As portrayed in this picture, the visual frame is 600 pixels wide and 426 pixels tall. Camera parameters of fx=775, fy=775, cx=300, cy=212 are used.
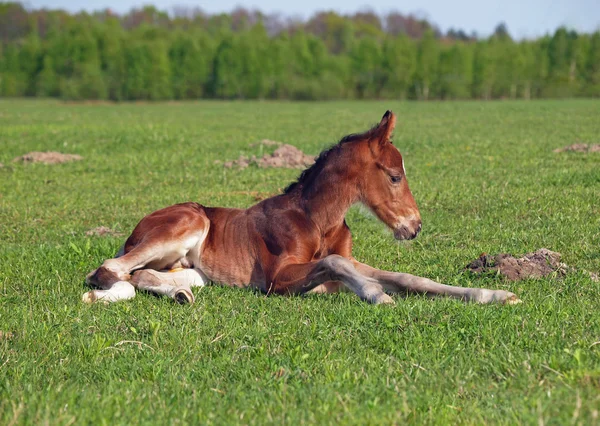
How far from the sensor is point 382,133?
7.20 metres

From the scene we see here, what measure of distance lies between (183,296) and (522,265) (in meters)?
3.18

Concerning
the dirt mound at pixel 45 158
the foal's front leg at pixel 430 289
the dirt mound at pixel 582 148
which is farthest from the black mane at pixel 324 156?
the dirt mound at pixel 45 158

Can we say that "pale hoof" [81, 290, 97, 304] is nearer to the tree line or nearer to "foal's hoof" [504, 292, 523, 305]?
"foal's hoof" [504, 292, 523, 305]

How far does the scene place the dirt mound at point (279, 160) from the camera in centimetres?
1810

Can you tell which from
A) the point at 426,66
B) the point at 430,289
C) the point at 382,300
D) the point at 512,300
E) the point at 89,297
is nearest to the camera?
the point at 512,300

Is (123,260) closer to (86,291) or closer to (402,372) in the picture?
(86,291)

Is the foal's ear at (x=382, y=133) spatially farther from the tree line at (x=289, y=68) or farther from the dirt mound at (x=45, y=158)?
the tree line at (x=289, y=68)

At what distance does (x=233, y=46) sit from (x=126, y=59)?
1351 centimetres

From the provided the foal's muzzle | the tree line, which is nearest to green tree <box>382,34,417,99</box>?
the tree line

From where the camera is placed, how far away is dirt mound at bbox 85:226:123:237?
35.3ft

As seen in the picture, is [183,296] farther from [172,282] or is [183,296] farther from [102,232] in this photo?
[102,232]

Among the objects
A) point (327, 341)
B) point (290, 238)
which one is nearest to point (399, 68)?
point (290, 238)

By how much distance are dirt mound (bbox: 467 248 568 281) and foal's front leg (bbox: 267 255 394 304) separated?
1.37 meters

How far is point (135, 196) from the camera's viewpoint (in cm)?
1436
